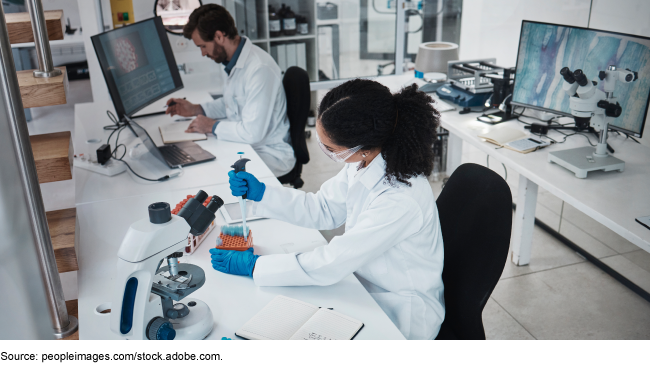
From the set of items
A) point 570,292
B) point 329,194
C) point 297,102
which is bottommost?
point 570,292

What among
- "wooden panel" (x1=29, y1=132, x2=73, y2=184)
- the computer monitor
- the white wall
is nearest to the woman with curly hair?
"wooden panel" (x1=29, y1=132, x2=73, y2=184)

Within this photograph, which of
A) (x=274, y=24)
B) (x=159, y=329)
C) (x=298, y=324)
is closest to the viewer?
(x=159, y=329)

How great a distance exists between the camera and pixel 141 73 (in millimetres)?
2291

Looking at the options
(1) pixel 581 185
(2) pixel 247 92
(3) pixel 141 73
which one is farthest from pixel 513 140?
(3) pixel 141 73

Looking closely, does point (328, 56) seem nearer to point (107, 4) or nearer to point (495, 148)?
point (107, 4)

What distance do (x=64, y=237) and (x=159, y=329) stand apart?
591 millimetres

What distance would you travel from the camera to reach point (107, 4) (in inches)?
144

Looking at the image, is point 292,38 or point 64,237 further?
point 292,38

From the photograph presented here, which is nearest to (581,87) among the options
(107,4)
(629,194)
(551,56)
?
(551,56)

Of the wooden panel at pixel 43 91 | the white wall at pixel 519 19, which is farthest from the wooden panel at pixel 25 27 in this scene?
the white wall at pixel 519 19

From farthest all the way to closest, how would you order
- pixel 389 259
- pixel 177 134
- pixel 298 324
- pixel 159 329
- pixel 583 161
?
1. pixel 177 134
2. pixel 583 161
3. pixel 389 259
4. pixel 298 324
5. pixel 159 329

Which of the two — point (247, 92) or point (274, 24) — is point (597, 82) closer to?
point (247, 92)

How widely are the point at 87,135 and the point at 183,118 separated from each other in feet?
1.57

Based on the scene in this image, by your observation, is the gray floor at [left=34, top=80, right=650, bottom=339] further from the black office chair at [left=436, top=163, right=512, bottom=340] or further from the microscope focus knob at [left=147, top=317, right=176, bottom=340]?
the microscope focus knob at [left=147, top=317, right=176, bottom=340]
